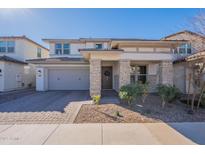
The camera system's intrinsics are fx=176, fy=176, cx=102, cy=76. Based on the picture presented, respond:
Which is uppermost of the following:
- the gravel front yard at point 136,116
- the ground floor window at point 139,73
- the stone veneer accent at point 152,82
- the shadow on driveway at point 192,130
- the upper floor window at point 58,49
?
the upper floor window at point 58,49

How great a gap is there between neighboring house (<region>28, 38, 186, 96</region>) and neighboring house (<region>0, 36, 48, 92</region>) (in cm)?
273

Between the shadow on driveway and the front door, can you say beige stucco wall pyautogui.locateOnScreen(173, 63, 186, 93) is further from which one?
the shadow on driveway

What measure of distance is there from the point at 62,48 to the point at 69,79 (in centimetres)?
406

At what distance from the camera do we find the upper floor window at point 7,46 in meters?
20.2

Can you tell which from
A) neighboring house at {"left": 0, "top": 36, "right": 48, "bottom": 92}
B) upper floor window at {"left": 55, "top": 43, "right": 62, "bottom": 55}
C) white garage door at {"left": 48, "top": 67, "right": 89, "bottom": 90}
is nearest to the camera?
neighboring house at {"left": 0, "top": 36, "right": 48, "bottom": 92}

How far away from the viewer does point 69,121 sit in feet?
21.4

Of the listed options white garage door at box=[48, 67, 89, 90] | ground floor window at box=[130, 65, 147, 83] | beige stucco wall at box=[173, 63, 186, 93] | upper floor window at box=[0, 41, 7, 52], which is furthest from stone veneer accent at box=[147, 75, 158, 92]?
upper floor window at box=[0, 41, 7, 52]

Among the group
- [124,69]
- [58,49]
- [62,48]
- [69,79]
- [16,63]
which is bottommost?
[69,79]

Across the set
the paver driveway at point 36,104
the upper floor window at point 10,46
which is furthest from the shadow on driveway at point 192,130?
the upper floor window at point 10,46

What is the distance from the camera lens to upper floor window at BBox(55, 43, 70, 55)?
20.2 metres

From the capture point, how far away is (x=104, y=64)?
1800 centimetres

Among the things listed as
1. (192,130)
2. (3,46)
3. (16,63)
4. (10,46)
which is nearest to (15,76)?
(16,63)

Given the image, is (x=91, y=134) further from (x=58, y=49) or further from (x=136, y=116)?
(x=58, y=49)

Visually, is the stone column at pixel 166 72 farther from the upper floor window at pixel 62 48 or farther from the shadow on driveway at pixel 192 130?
the upper floor window at pixel 62 48
